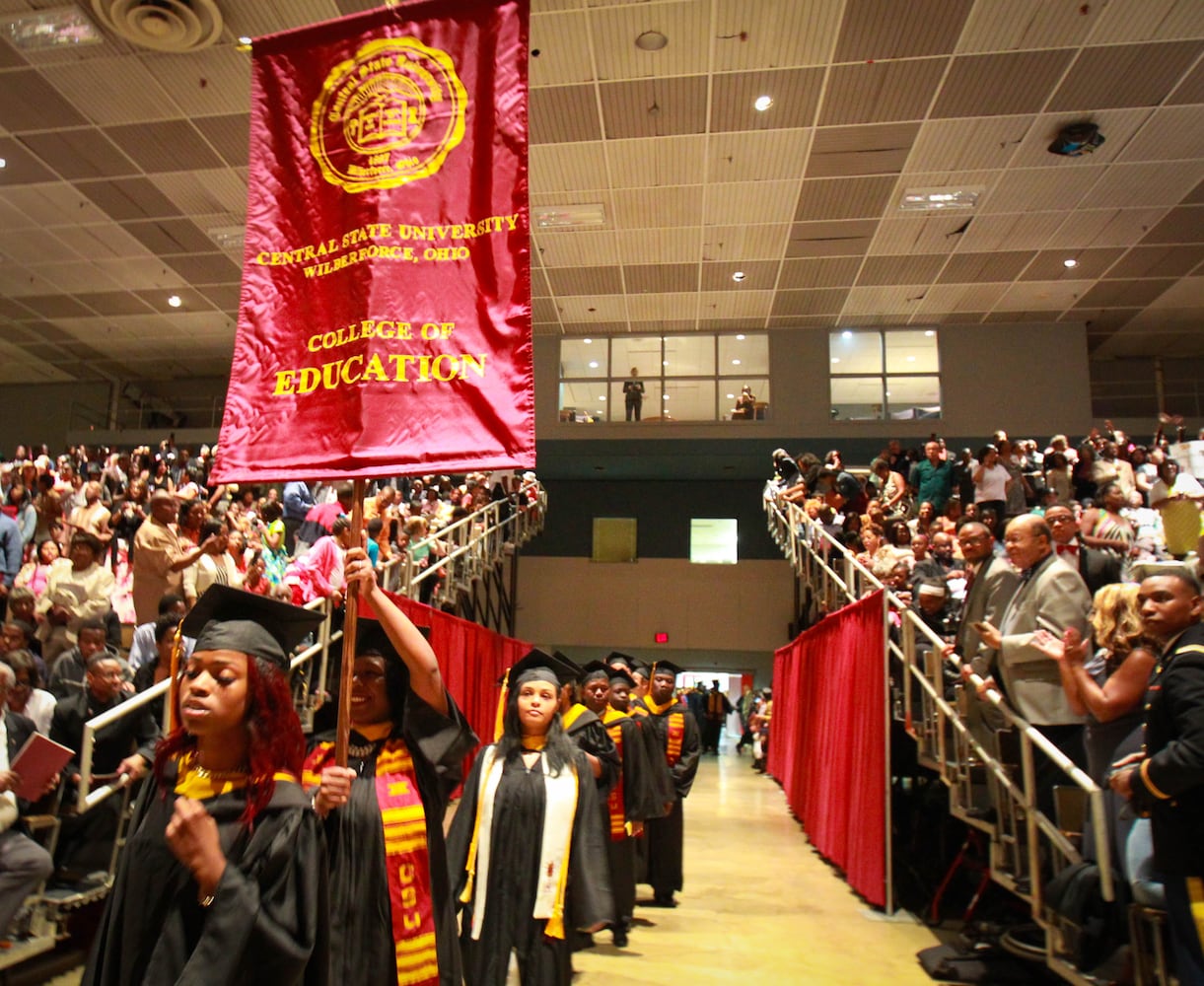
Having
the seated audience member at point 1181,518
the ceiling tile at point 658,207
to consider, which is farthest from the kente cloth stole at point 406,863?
the ceiling tile at point 658,207

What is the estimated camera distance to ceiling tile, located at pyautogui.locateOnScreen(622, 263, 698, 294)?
1534 cm

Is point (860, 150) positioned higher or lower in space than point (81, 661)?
higher

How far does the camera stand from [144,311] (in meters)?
17.7

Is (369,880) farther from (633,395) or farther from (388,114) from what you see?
(633,395)

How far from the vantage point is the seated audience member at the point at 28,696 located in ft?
16.3

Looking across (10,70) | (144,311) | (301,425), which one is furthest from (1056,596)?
(144,311)

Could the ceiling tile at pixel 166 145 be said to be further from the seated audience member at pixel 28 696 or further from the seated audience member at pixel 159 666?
the seated audience member at pixel 28 696

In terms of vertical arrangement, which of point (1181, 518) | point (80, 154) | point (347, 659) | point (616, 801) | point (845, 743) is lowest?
point (616, 801)

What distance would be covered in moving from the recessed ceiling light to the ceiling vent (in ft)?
14.2

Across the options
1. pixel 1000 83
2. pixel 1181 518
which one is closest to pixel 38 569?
pixel 1181 518

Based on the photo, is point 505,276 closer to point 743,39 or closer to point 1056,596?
point 1056,596

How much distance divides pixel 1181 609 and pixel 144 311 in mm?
18375

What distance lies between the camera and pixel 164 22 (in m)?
9.48

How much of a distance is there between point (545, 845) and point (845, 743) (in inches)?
183
